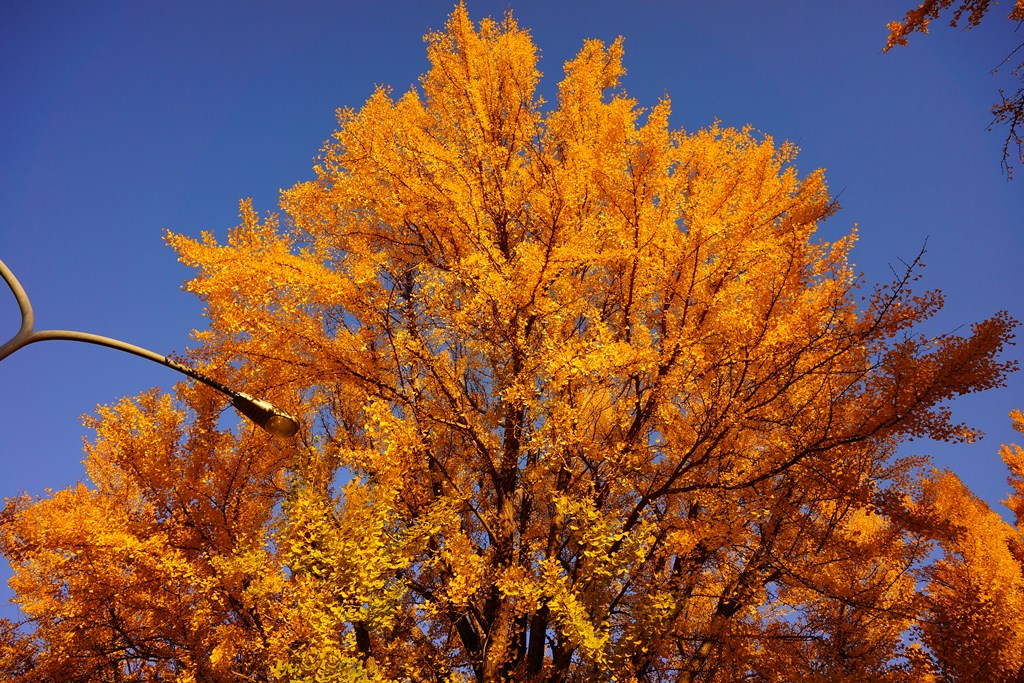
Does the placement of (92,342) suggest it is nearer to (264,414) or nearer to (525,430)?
(264,414)

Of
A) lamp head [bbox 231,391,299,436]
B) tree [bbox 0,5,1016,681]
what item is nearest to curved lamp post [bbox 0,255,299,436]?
lamp head [bbox 231,391,299,436]

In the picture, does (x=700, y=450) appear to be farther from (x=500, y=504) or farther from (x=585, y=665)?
(x=585, y=665)

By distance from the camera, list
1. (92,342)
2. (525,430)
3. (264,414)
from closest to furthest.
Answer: (92,342)
(264,414)
(525,430)

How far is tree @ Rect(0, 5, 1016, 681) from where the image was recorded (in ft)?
15.7

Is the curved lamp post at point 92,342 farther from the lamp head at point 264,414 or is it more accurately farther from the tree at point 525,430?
the tree at point 525,430

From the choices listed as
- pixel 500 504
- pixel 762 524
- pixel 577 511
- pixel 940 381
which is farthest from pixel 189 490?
pixel 940 381

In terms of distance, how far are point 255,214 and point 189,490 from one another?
11.7ft

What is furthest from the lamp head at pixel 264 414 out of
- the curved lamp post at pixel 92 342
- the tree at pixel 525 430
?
the tree at pixel 525 430

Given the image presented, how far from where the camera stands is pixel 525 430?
228 inches

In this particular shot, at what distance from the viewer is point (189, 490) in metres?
6.79

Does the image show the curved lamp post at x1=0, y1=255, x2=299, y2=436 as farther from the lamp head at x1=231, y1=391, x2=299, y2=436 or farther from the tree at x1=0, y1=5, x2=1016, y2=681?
the tree at x1=0, y1=5, x2=1016, y2=681

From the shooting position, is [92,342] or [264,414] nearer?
[92,342]

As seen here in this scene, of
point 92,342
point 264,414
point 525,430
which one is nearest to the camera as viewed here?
point 92,342

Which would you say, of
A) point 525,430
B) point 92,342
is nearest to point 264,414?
point 92,342
